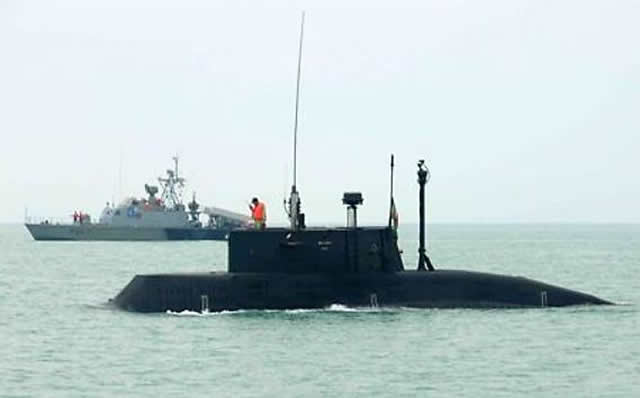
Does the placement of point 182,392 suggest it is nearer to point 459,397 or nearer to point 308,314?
point 459,397

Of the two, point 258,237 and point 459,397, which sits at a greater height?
point 258,237

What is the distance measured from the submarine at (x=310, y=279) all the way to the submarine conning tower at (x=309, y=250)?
0.03 metres

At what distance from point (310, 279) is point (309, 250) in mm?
860

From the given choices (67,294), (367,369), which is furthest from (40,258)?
(367,369)

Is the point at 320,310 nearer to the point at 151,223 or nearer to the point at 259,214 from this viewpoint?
the point at 259,214

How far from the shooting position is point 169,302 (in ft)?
140

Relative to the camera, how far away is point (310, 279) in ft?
139

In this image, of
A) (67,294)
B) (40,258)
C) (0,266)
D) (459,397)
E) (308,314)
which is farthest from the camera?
(40,258)

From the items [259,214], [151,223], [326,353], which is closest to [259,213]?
[259,214]

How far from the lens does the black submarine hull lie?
138 ft

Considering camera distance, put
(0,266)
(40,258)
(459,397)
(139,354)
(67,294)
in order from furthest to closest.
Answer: (40,258)
(0,266)
(67,294)
(139,354)
(459,397)

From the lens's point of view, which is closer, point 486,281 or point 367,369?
point 367,369

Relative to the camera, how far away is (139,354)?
36.2m

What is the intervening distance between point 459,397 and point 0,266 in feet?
236
